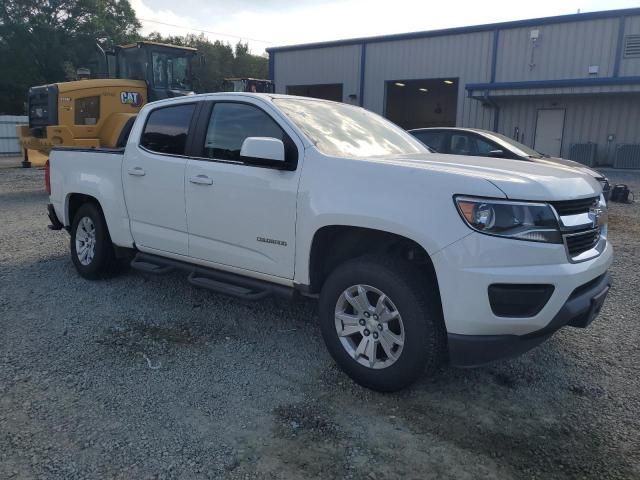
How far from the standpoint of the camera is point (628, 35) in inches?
741

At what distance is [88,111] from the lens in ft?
43.2

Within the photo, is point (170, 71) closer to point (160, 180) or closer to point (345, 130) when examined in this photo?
point (160, 180)

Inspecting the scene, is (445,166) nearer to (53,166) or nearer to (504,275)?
(504,275)

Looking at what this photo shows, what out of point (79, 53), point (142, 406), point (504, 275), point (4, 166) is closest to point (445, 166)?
point (504, 275)

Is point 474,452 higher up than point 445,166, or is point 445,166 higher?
point 445,166

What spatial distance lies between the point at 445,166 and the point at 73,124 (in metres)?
12.0

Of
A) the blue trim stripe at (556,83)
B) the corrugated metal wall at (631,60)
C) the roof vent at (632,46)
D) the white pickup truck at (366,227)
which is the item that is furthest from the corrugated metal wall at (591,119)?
the white pickup truck at (366,227)

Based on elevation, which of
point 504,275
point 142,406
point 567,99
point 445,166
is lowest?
point 142,406

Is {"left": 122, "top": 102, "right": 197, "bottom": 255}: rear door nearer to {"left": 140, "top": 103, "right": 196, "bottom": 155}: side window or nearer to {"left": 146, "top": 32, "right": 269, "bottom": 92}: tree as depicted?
{"left": 140, "top": 103, "right": 196, "bottom": 155}: side window

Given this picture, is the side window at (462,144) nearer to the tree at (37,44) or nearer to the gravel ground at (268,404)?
the gravel ground at (268,404)

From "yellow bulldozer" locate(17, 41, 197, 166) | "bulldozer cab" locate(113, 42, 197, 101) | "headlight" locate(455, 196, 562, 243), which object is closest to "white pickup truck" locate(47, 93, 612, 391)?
"headlight" locate(455, 196, 562, 243)

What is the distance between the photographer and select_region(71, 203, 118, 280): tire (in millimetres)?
5426

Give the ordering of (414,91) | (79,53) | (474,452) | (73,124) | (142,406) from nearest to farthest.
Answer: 1. (474,452)
2. (142,406)
3. (73,124)
4. (414,91)
5. (79,53)

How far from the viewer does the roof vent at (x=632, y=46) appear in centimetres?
1872
